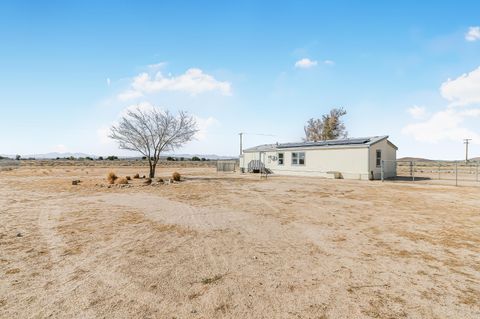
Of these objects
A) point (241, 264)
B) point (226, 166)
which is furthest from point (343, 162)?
point (241, 264)

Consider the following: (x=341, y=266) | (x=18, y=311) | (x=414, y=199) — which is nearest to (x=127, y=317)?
(x=18, y=311)

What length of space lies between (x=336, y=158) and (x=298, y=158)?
172 inches

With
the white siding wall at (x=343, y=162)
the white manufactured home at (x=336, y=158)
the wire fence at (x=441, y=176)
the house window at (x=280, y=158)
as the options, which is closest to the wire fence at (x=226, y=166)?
the white manufactured home at (x=336, y=158)

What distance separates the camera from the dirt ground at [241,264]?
354 centimetres

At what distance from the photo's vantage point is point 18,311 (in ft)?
11.3

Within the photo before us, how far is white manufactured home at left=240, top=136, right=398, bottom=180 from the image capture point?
72.5 ft

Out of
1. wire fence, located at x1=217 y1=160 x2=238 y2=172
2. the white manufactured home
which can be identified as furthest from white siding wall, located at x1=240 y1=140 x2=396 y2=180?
wire fence, located at x1=217 y1=160 x2=238 y2=172

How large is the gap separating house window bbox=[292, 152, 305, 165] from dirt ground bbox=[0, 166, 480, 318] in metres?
17.4

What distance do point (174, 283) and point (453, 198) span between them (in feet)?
46.7

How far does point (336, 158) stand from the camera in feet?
78.4

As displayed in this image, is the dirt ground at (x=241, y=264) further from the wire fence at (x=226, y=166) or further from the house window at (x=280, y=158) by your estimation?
the wire fence at (x=226, y=166)

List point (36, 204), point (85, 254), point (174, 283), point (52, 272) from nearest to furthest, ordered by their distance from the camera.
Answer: point (174, 283)
point (52, 272)
point (85, 254)
point (36, 204)

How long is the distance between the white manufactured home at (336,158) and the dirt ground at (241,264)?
1289cm

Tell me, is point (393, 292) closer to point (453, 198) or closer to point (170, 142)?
point (453, 198)
